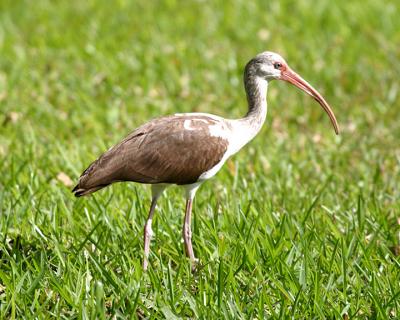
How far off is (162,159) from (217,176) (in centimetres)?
187

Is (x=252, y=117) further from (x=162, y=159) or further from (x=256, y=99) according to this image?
(x=162, y=159)

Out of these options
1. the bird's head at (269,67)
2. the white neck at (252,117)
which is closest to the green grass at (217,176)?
the white neck at (252,117)

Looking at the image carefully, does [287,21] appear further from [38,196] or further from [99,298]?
[99,298]

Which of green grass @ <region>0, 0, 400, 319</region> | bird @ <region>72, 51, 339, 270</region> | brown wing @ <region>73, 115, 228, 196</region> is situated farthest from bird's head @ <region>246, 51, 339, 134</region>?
green grass @ <region>0, 0, 400, 319</region>

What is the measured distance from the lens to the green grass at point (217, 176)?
14.8 feet

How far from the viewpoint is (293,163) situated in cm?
722

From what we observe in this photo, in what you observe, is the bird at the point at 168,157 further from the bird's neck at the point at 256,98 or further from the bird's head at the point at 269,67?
the bird's head at the point at 269,67

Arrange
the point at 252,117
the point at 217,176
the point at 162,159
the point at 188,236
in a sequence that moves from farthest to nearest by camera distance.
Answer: the point at 217,176, the point at 252,117, the point at 188,236, the point at 162,159

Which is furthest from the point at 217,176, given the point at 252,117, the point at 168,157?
the point at 168,157

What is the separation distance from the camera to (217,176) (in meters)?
6.82

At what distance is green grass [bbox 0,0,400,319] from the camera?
452 cm

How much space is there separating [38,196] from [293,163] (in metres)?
2.14

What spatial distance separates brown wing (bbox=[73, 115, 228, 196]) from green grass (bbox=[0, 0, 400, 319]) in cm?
31

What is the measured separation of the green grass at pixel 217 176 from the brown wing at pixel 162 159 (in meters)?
0.31
